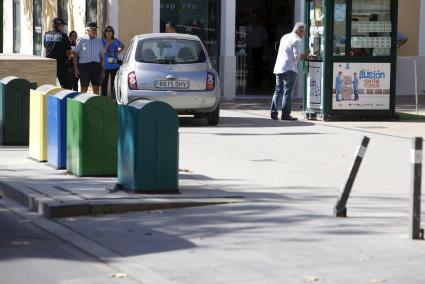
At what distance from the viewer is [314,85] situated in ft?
69.7

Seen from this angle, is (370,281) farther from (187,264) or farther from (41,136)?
(41,136)

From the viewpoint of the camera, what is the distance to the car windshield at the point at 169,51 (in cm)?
1978

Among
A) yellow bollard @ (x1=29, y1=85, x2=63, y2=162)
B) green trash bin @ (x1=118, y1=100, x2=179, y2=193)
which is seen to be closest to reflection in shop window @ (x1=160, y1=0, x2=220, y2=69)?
yellow bollard @ (x1=29, y1=85, x2=63, y2=162)

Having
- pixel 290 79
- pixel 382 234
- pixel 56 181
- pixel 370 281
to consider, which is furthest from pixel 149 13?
pixel 370 281

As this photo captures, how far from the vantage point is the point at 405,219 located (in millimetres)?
10672

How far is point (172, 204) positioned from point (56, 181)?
2.16 meters

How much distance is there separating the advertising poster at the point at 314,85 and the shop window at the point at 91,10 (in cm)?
872

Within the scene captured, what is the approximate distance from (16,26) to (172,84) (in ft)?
61.3

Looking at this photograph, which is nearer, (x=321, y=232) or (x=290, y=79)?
(x=321, y=232)

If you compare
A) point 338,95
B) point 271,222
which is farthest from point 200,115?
point 271,222

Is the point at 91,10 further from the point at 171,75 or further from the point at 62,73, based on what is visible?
the point at 171,75

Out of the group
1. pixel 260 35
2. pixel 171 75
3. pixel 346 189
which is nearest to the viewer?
pixel 346 189

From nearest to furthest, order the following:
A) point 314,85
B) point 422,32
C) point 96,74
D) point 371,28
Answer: point 371,28 < point 314,85 < point 96,74 < point 422,32

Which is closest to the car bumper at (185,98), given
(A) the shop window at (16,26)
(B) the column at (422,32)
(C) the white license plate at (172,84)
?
(C) the white license plate at (172,84)
